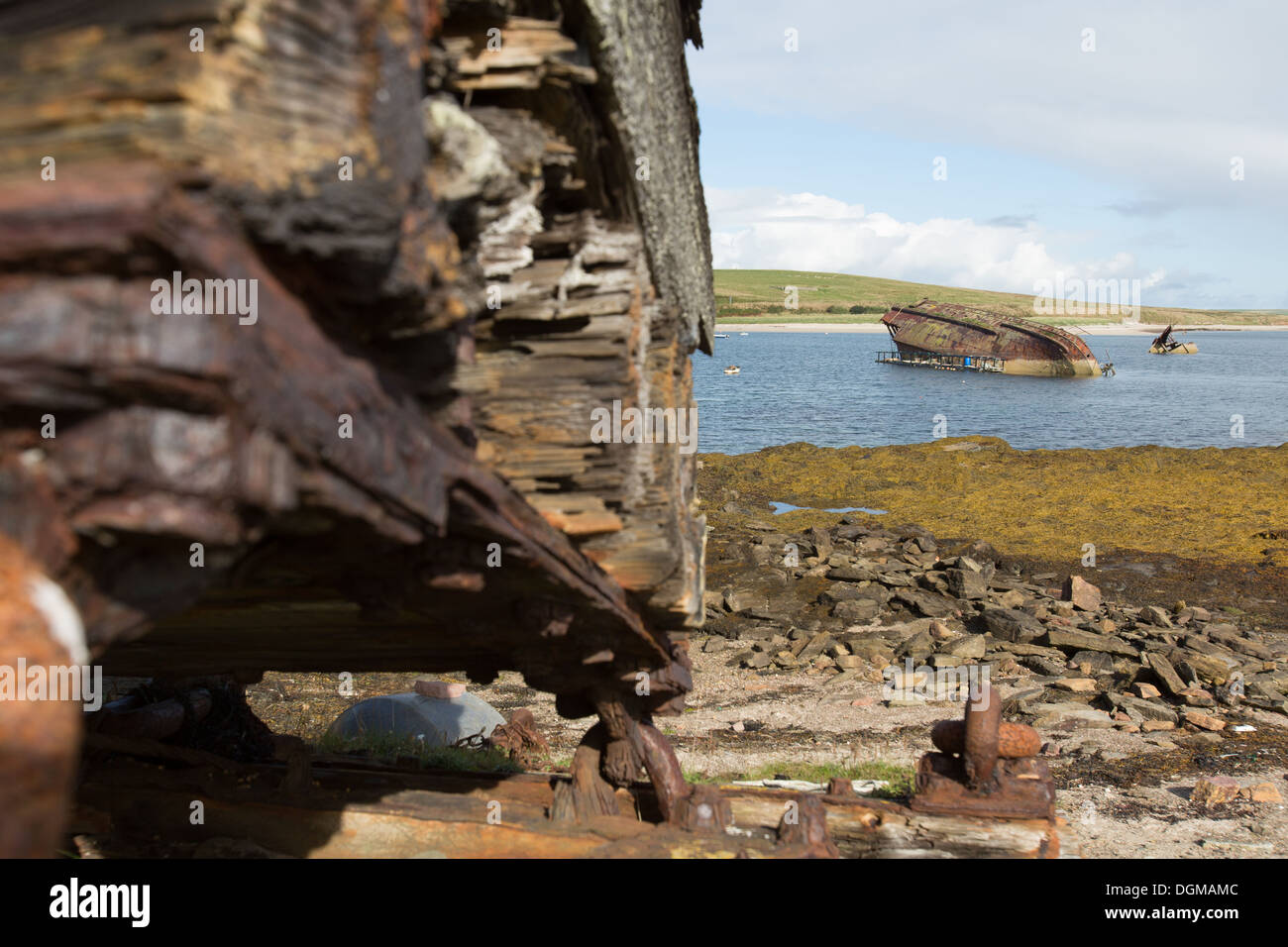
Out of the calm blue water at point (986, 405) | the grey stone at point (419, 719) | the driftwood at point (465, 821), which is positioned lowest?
the grey stone at point (419, 719)

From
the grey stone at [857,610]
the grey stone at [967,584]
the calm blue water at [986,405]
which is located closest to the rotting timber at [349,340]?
the grey stone at [857,610]

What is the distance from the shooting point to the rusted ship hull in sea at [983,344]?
7512cm

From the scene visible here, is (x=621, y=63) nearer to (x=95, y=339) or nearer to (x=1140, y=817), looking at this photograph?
(x=95, y=339)

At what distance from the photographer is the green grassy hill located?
14875 centimetres

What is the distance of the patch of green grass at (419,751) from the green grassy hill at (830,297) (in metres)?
132

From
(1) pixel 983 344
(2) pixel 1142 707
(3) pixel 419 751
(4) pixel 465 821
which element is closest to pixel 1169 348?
(1) pixel 983 344

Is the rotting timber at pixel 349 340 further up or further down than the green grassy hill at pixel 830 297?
further down

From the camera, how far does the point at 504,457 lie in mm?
2814

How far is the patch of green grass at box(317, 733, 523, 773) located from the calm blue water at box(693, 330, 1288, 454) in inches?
1129

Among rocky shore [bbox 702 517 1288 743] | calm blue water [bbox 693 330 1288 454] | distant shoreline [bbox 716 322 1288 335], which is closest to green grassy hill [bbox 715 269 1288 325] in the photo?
distant shoreline [bbox 716 322 1288 335]

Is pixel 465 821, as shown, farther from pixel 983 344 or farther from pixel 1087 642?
pixel 983 344

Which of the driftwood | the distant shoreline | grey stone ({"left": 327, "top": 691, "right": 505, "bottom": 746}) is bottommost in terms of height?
grey stone ({"left": 327, "top": 691, "right": 505, "bottom": 746})

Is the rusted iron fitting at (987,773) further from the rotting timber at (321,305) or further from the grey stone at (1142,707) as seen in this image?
the grey stone at (1142,707)

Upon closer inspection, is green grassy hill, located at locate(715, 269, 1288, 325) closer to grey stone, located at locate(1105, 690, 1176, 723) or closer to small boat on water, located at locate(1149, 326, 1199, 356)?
small boat on water, located at locate(1149, 326, 1199, 356)
